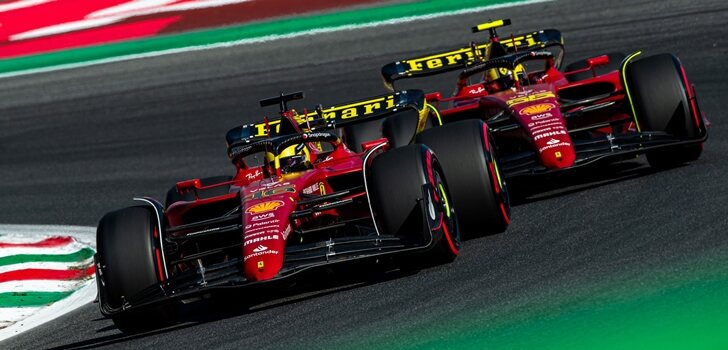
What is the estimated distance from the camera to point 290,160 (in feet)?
33.0

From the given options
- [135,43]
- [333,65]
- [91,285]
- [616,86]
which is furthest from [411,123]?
[135,43]

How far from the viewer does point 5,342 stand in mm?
9508

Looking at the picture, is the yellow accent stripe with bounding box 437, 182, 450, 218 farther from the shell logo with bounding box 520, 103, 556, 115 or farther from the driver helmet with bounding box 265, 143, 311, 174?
the shell logo with bounding box 520, 103, 556, 115

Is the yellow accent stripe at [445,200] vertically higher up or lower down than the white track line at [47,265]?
higher up

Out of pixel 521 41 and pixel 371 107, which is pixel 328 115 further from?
pixel 521 41

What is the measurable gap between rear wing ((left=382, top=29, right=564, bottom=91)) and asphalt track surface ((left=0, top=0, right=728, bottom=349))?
1802 mm

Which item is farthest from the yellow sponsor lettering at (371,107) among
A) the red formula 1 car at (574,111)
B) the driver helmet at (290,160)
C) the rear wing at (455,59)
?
the rear wing at (455,59)

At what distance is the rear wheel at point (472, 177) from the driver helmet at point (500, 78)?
2588 mm

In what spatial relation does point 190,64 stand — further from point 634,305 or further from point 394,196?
point 634,305

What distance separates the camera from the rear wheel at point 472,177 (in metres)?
9.60

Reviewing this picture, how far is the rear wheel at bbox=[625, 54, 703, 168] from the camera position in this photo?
10.9 m

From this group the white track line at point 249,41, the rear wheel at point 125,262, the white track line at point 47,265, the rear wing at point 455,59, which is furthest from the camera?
the white track line at point 249,41

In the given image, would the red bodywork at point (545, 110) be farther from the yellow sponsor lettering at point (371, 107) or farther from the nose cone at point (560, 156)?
the yellow sponsor lettering at point (371, 107)

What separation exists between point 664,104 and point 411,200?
10.1ft
